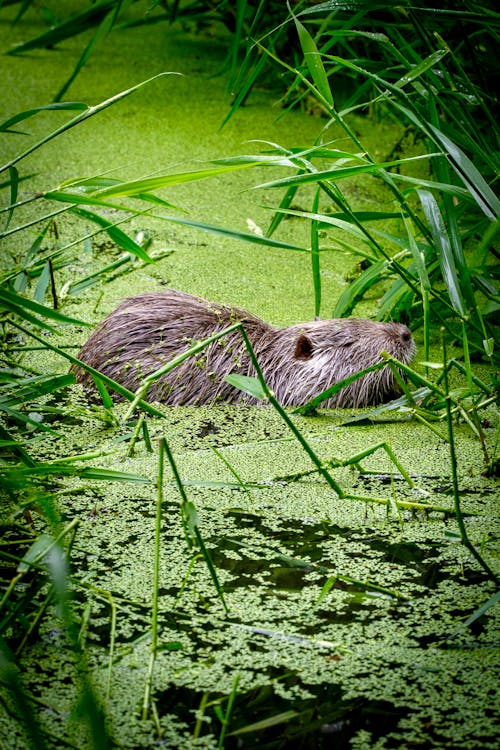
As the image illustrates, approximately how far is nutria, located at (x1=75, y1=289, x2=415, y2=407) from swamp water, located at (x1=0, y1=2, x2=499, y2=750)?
11 centimetres

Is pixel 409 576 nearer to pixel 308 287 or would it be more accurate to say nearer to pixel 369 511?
pixel 369 511

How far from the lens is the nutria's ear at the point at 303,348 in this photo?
3195 millimetres

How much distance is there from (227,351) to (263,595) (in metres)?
1.37

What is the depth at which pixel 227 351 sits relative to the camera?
3193 millimetres

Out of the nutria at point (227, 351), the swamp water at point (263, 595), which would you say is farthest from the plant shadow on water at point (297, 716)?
the nutria at point (227, 351)

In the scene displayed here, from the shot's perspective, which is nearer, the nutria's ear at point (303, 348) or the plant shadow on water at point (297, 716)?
the plant shadow on water at point (297, 716)

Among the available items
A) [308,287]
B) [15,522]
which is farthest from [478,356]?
[15,522]

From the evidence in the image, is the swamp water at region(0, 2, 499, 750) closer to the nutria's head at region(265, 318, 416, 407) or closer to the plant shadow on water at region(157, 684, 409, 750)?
the plant shadow on water at region(157, 684, 409, 750)

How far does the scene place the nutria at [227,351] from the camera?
3092 millimetres

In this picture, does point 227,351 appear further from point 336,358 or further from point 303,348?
point 336,358

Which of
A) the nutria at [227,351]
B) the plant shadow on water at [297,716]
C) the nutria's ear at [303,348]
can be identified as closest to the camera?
the plant shadow on water at [297,716]

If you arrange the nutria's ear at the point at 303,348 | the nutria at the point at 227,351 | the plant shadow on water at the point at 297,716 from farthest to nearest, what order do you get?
1. the nutria's ear at the point at 303,348
2. the nutria at the point at 227,351
3. the plant shadow on water at the point at 297,716

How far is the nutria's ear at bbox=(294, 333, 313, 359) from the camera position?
10.5 feet

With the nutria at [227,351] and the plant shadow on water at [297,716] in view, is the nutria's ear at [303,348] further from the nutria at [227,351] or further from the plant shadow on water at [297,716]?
the plant shadow on water at [297,716]
